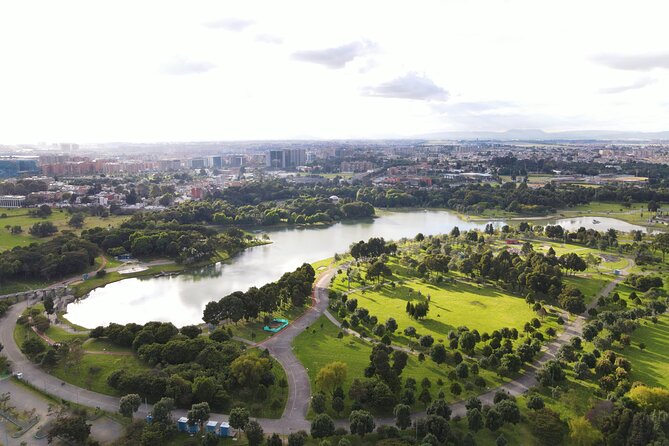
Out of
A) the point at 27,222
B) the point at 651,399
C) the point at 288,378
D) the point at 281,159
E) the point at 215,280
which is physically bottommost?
the point at 215,280

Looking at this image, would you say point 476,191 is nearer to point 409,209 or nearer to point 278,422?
point 409,209

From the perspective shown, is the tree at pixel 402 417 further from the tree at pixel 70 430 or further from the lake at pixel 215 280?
the lake at pixel 215 280

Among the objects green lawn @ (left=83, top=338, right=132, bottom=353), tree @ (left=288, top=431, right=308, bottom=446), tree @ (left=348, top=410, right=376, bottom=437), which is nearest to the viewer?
tree @ (left=288, top=431, right=308, bottom=446)

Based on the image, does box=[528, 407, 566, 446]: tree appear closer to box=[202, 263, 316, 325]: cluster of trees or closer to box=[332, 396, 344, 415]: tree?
box=[332, 396, 344, 415]: tree

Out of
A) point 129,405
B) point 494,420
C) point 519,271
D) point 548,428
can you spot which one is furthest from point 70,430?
point 519,271

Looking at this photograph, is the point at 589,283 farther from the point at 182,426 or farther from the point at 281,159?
the point at 281,159

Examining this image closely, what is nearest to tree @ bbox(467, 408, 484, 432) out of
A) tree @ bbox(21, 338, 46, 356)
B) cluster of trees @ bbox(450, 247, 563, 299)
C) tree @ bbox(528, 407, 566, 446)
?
tree @ bbox(528, 407, 566, 446)
